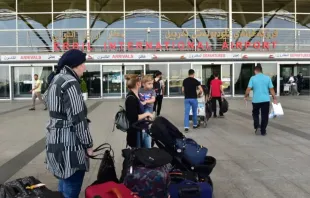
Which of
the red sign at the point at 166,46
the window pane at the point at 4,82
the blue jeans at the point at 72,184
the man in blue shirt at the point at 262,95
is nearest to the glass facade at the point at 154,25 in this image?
the red sign at the point at 166,46

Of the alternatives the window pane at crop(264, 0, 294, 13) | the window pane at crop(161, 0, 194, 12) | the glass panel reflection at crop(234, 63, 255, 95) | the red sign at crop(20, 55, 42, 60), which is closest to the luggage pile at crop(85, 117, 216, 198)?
the red sign at crop(20, 55, 42, 60)

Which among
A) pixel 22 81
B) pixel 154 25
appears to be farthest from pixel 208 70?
pixel 22 81

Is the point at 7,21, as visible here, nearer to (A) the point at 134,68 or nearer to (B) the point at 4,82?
(B) the point at 4,82

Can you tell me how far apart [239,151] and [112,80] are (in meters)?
17.9

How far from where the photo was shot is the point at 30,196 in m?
2.85

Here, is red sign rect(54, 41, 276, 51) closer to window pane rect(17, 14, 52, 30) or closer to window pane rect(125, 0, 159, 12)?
window pane rect(17, 14, 52, 30)

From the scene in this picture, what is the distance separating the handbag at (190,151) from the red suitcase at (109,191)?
1.00m

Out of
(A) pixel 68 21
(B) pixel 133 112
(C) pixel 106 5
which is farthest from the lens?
(C) pixel 106 5

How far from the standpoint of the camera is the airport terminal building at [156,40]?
24.6 meters

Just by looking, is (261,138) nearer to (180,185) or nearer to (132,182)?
(180,185)

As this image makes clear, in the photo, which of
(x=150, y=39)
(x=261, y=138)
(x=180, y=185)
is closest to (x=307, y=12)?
(x=150, y=39)

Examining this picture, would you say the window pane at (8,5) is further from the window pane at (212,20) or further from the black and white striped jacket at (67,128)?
the black and white striped jacket at (67,128)

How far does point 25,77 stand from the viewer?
24.9 metres

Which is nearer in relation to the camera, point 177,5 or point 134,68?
point 134,68
